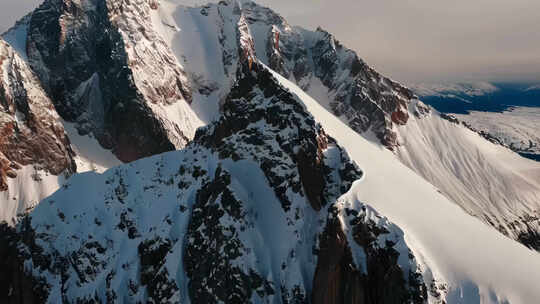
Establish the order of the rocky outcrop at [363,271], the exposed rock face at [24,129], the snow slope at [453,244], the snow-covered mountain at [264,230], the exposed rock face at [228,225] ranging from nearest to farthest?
the rocky outcrop at [363,271] < the snow slope at [453,244] < the snow-covered mountain at [264,230] < the exposed rock face at [228,225] < the exposed rock face at [24,129]

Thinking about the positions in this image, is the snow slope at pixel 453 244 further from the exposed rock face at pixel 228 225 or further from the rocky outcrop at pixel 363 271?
the exposed rock face at pixel 228 225

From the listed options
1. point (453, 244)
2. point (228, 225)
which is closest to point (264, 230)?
point (228, 225)

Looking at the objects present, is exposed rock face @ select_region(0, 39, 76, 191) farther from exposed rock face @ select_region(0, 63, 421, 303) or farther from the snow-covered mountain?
exposed rock face @ select_region(0, 63, 421, 303)

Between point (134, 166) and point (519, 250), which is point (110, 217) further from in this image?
point (519, 250)

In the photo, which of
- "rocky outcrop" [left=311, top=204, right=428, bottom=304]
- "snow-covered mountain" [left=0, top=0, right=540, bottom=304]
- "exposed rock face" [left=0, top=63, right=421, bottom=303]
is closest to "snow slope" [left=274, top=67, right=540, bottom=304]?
"snow-covered mountain" [left=0, top=0, right=540, bottom=304]

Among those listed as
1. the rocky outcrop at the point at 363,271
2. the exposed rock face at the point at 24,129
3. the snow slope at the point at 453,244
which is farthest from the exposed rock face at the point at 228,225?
the exposed rock face at the point at 24,129

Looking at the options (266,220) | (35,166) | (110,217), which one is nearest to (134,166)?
(110,217)
